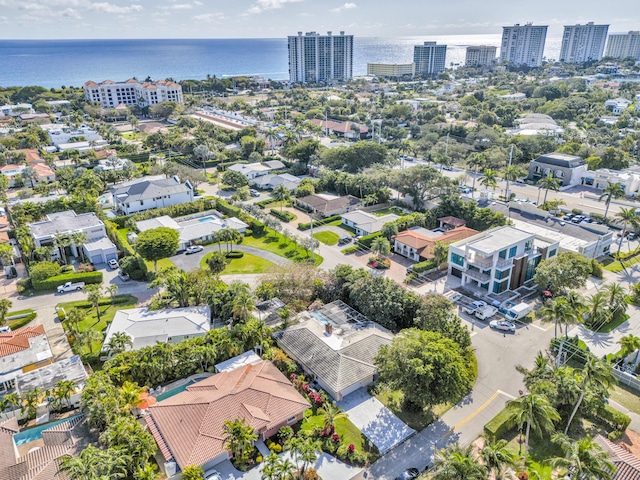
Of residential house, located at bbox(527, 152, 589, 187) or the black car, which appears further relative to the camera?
residential house, located at bbox(527, 152, 589, 187)

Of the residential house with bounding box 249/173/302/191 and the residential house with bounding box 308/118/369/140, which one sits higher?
the residential house with bounding box 308/118/369/140

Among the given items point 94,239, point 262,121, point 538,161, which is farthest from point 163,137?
point 538,161

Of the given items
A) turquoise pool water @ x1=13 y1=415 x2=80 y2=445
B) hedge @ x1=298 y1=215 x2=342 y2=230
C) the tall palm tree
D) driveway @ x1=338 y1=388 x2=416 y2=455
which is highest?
the tall palm tree

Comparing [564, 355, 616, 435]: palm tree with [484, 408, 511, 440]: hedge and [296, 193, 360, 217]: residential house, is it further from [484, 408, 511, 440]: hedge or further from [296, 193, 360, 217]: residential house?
[296, 193, 360, 217]: residential house

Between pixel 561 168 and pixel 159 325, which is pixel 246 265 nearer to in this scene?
pixel 159 325

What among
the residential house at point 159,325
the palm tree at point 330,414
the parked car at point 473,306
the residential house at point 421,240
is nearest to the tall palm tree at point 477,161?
the residential house at point 421,240

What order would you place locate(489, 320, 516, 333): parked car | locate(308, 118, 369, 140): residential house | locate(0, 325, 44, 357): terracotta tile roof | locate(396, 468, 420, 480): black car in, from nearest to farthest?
locate(396, 468, 420, 480): black car
locate(0, 325, 44, 357): terracotta tile roof
locate(489, 320, 516, 333): parked car
locate(308, 118, 369, 140): residential house

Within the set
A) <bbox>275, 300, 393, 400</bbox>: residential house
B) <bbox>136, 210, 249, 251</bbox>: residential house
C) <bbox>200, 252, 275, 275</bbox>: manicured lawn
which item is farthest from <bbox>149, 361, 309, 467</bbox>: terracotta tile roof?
<bbox>136, 210, 249, 251</bbox>: residential house
